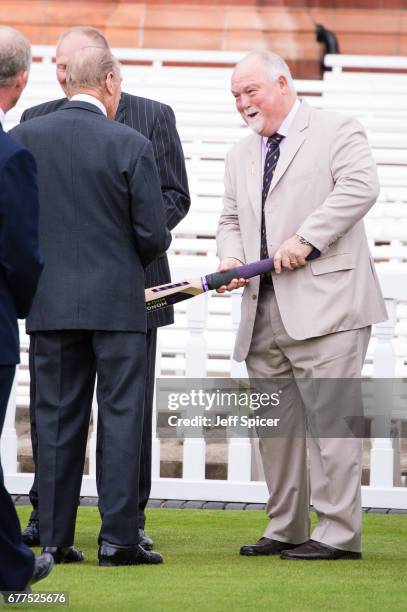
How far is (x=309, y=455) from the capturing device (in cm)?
521

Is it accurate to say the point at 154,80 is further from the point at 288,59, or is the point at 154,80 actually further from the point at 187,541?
the point at 187,541

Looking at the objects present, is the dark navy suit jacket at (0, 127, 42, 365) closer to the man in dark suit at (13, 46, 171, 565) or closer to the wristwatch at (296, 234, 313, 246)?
the man in dark suit at (13, 46, 171, 565)

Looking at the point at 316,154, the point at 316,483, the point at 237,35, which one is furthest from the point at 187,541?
the point at 237,35

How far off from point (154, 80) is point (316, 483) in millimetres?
7779

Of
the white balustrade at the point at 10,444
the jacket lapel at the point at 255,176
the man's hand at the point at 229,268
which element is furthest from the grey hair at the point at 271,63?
the white balustrade at the point at 10,444

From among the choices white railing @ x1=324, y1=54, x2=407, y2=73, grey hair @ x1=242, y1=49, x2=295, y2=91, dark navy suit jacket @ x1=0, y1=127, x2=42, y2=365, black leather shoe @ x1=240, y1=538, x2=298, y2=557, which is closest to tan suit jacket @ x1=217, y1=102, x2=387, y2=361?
grey hair @ x1=242, y1=49, x2=295, y2=91

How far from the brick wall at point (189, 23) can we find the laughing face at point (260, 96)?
28.4 ft

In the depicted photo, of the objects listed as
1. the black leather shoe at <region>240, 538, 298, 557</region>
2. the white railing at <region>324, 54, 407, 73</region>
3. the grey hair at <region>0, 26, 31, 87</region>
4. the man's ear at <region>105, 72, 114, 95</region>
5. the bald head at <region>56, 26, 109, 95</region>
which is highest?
the white railing at <region>324, 54, 407, 73</region>

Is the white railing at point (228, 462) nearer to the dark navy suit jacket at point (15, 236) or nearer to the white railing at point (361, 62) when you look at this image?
the dark navy suit jacket at point (15, 236)

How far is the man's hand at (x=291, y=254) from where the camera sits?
506 centimetres

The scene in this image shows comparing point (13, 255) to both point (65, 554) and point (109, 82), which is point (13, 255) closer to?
point (109, 82)

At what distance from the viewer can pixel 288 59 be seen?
13.9m

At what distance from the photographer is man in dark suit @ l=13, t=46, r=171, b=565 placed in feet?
15.6

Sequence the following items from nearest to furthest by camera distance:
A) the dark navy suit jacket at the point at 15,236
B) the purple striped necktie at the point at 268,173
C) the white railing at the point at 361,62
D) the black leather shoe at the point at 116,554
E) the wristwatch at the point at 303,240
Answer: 1. the dark navy suit jacket at the point at 15,236
2. the black leather shoe at the point at 116,554
3. the wristwatch at the point at 303,240
4. the purple striped necktie at the point at 268,173
5. the white railing at the point at 361,62
